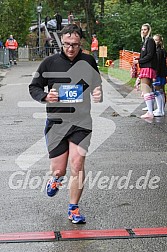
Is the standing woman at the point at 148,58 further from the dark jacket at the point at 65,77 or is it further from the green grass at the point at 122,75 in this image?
the green grass at the point at 122,75

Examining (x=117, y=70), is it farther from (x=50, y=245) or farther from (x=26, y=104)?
(x=50, y=245)

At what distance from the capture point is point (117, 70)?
32.9 metres

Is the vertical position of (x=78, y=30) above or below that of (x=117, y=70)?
above

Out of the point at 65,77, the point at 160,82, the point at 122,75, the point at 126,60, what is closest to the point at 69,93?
the point at 65,77

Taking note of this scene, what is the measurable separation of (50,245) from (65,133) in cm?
133

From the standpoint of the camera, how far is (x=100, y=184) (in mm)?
8398

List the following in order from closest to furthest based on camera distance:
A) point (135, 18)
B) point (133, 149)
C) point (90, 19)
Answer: point (133, 149) → point (135, 18) → point (90, 19)

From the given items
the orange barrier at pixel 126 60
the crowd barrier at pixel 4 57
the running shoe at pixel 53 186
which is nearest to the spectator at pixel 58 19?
the crowd barrier at pixel 4 57

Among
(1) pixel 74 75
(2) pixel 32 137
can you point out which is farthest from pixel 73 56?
(2) pixel 32 137

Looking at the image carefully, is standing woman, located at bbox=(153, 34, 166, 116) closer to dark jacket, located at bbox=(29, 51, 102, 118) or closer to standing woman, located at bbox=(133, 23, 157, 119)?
standing woman, located at bbox=(133, 23, 157, 119)

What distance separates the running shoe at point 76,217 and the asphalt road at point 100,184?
0.07 m

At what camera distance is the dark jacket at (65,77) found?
6797 mm

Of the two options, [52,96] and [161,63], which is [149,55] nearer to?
[161,63]

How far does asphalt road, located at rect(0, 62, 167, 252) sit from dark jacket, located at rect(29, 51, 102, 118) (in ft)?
3.66
